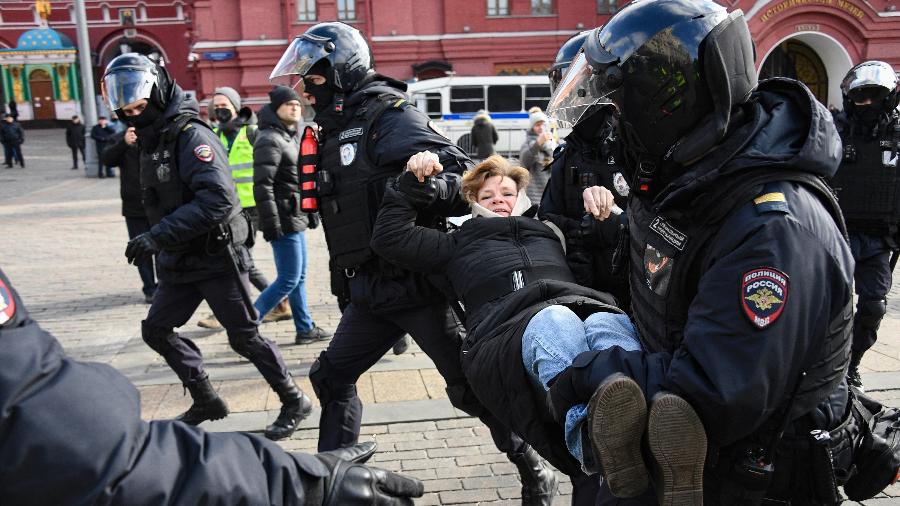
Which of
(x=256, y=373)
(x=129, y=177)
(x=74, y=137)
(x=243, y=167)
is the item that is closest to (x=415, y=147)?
(x=256, y=373)

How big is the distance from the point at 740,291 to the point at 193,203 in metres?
3.63

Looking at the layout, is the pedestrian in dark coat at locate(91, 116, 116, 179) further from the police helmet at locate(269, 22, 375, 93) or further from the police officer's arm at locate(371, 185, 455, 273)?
the police officer's arm at locate(371, 185, 455, 273)

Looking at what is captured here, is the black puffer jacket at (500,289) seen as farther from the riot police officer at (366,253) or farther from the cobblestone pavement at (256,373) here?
the cobblestone pavement at (256,373)

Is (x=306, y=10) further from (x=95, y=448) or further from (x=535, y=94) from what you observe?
(x=95, y=448)

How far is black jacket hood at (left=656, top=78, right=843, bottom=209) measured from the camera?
176 centimetres

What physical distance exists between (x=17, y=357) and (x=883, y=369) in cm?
569

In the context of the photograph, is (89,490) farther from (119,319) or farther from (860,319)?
(119,319)

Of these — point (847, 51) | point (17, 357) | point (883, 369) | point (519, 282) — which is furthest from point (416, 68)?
point (17, 357)

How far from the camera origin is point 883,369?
5.53 m

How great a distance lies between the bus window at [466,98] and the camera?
905 inches

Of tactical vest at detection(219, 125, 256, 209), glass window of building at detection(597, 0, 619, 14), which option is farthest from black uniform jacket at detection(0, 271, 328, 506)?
glass window of building at detection(597, 0, 619, 14)

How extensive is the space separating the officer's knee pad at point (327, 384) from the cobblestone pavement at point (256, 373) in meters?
0.58

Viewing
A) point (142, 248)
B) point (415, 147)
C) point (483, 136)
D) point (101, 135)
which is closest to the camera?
point (415, 147)

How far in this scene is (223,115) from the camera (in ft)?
26.5
